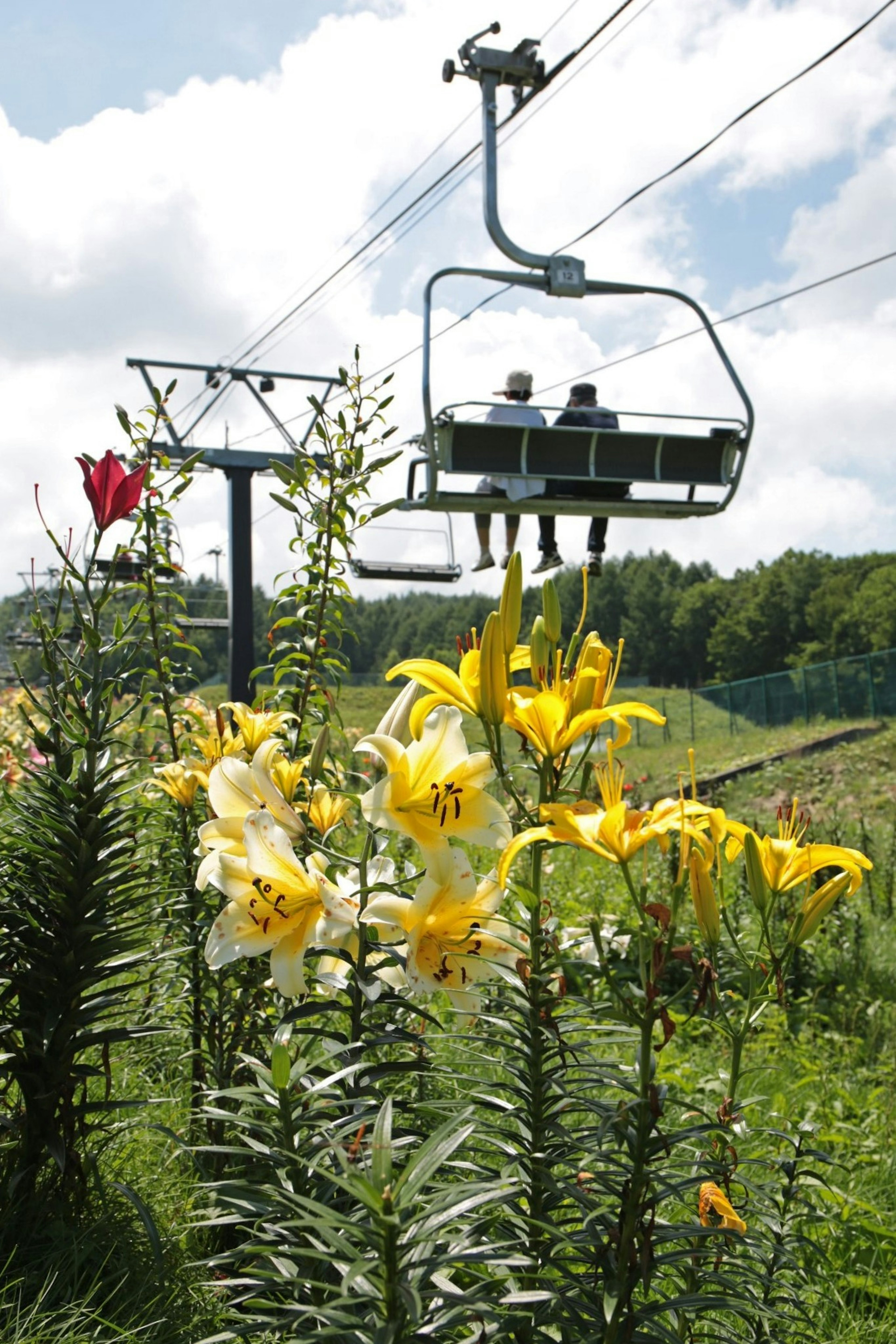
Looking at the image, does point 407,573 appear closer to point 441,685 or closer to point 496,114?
point 496,114

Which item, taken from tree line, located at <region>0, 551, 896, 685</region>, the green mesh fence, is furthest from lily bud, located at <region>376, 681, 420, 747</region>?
tree line, located at <region>0, 551, 896, 685</region>

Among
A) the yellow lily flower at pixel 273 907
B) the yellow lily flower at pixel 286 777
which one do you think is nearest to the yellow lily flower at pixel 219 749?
the yellow lily flower at pixel 286 777

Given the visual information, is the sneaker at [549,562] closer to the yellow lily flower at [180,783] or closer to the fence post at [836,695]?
the yellow lily flower at [180,783]

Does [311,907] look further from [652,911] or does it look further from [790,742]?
[790,742]

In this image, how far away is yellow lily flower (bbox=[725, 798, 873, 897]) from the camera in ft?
4.12

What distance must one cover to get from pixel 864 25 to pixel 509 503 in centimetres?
380

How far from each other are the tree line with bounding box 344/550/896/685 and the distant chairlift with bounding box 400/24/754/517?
1748 inches

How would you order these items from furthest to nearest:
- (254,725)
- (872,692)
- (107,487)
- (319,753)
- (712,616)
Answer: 1. (712,616)
2. (872,692)
3. (254,725)
4. (107,487)
5. (319,753)

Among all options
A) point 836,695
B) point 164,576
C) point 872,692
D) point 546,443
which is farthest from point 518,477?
point 836,695

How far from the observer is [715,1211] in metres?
1.22

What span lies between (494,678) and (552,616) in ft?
0.56

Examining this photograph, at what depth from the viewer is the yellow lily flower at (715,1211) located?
1207mm

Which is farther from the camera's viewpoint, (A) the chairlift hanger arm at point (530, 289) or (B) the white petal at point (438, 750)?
(A) the chairlift hanger arm at point (530, 289)

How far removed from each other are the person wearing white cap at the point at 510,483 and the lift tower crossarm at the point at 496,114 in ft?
3.03
